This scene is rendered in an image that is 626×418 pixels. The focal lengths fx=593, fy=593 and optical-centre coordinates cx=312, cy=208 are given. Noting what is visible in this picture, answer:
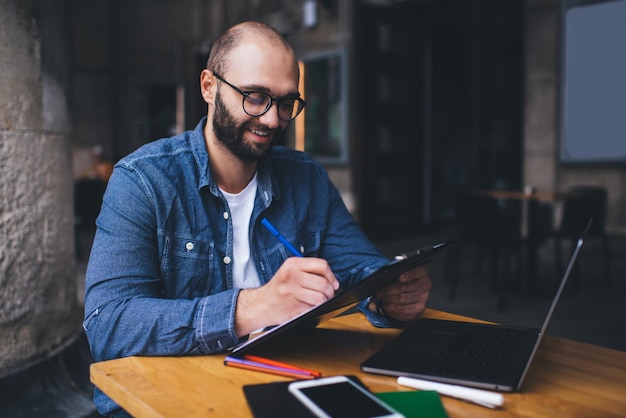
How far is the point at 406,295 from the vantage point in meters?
1.15

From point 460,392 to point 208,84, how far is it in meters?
0.92

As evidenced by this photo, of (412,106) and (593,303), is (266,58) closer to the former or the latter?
(593,303)

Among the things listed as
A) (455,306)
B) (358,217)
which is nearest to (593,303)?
(455,306)

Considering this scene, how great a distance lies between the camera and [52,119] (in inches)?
92.0

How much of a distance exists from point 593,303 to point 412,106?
3691 millimetres

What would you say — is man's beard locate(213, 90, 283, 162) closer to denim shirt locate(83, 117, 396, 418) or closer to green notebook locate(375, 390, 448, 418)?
denim shirt locate(83, 117, 396, 418)

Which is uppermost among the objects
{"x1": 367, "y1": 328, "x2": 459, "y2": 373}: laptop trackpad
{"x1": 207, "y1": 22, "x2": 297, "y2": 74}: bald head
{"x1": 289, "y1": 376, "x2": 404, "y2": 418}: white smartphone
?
{"x1": 207, "y1": 22, "x2": 297, "y2": 74}: bald head

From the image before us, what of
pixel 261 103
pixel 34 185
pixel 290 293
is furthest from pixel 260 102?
pixel 34 185

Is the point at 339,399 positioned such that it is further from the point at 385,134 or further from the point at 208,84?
the point at 385,134

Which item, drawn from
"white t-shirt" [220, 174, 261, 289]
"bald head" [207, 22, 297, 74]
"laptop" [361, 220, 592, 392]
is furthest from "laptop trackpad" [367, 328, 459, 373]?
"bald head" [207, 22, 297, 74]

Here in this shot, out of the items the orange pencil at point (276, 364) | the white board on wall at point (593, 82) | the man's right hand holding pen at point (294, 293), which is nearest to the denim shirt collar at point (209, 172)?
the man's right hand holding pen at point (294, 293)

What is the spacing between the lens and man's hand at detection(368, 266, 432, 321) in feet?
3.75

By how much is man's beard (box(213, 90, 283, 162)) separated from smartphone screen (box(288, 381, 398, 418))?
0.68 m

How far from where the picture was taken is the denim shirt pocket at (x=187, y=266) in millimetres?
1260
